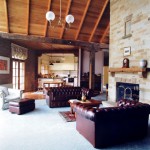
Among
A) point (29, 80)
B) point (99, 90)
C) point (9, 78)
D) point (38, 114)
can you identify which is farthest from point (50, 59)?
point (38, 114)

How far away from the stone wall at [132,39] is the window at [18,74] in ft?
18.4

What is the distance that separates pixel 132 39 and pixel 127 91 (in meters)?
1.78

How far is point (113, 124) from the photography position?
352cm

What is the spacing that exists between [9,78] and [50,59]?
7115mm

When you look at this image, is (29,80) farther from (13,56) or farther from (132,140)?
(132,140)

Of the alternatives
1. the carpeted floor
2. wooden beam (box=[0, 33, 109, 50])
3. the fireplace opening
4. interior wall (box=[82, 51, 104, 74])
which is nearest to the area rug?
the carpeted floor

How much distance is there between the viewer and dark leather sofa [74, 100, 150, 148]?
11.0 ft

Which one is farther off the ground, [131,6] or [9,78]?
[131,6]

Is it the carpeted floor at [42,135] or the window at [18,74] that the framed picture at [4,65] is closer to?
the window at [18,74]

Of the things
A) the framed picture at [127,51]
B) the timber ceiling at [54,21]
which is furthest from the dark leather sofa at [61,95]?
the timber ceiling at [54,21]

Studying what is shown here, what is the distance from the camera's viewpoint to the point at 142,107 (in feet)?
12.0

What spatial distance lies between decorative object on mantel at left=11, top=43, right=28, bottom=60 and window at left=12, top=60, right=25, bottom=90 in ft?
1.09

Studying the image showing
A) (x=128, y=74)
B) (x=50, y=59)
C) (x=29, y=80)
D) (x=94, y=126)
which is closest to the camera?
(x=94, y=126)

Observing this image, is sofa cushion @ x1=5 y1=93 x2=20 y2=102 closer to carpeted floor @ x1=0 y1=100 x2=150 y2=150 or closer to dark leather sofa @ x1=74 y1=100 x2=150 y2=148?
carpeted floor @ x1=0 y1=100 x2=150 y2=150
